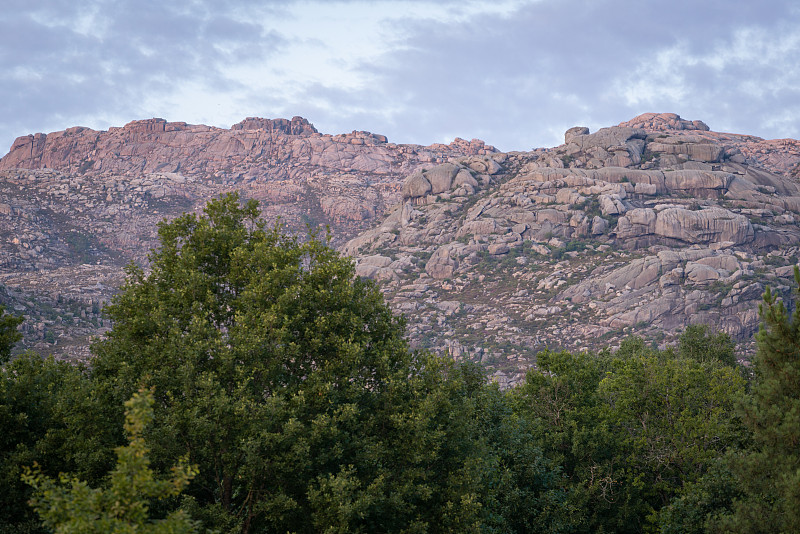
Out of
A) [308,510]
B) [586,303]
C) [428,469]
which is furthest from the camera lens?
[586,303]

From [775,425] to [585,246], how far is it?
110 meters

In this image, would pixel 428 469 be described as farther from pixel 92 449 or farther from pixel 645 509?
pixel 645 509

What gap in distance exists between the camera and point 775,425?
16.7 m

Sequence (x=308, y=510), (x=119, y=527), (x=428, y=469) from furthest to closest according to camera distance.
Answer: (x=428, y=469)
(x=308, y=510)
(x=119, y=527)

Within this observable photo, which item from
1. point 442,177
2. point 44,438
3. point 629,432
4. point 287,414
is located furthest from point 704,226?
point 44,438

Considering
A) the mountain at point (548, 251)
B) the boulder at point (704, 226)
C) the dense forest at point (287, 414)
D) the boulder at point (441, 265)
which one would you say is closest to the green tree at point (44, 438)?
the dense forest at point (287, 414)

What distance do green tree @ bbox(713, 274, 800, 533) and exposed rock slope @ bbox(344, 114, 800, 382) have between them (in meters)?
75.1

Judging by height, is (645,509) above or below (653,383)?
below

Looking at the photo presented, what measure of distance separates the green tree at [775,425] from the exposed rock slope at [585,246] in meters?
75.1

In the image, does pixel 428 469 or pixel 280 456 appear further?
pixel 428 469

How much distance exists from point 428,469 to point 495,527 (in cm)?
739

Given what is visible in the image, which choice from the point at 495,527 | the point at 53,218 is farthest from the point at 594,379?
the point at 53,218

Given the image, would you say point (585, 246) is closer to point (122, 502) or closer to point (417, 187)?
point (417, 187)

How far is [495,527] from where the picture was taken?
82.9 ft
